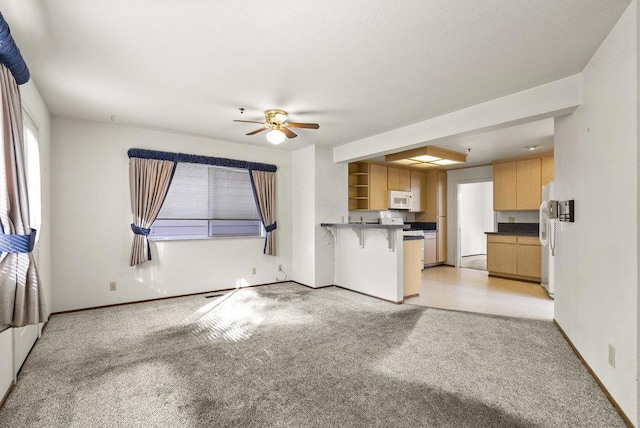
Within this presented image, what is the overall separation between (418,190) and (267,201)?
158 inches

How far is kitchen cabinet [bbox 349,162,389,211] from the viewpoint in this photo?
6.32 meters

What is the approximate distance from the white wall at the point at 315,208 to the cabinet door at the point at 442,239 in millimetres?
3093

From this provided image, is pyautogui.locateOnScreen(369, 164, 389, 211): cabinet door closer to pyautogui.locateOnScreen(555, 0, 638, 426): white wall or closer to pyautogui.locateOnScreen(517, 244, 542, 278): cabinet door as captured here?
pyautogui.locateOnScreen(517, 244, 542, 278): cabinet door

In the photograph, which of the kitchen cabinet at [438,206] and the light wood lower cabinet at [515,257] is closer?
the light wood lower cabinet at [515,257]

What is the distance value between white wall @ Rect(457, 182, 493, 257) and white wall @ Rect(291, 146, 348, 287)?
560cm

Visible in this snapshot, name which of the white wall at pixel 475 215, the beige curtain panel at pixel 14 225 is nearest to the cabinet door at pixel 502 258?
the white wall at pixel 475 215

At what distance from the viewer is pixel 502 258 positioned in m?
6.05

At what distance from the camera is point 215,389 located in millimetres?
2076

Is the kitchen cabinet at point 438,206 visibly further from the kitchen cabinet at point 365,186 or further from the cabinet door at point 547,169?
the cabinet door at point 547,169

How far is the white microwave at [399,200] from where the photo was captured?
668 cm

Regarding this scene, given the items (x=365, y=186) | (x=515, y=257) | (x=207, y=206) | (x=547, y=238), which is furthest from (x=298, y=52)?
(x=515, y=257)

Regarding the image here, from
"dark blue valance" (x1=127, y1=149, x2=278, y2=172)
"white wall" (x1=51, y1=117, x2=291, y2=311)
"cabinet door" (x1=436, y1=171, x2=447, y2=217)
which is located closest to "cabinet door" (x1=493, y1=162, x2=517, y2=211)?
"cabinet door" (x1=436, y1=171, x2=447, y2=217)

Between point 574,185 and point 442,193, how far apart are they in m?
5.00

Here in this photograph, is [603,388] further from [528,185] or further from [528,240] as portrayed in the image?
[528,185]
